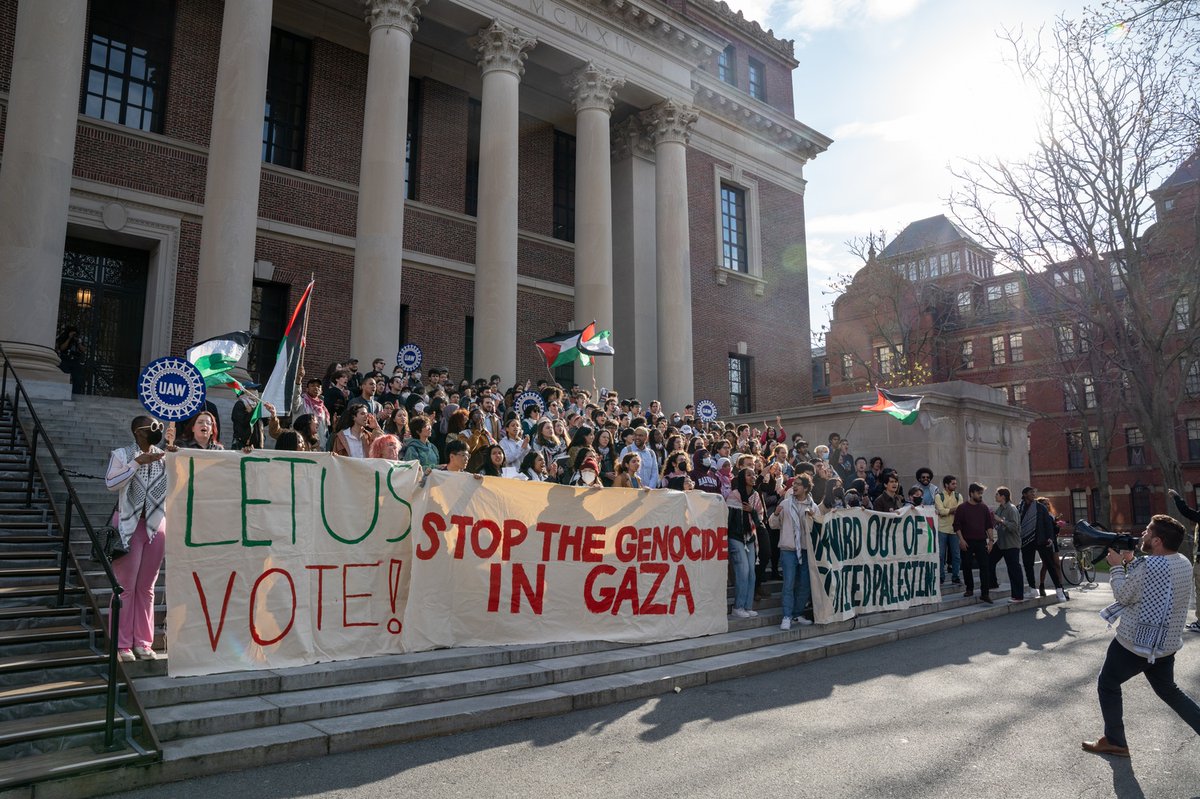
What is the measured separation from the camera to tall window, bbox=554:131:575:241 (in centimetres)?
2666

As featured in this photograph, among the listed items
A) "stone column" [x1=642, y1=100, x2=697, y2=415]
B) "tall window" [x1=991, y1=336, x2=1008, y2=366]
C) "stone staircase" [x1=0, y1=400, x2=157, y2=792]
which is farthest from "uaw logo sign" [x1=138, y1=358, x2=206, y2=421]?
"tall window" [x1=991, y1=336, x2=1008, y2=366]

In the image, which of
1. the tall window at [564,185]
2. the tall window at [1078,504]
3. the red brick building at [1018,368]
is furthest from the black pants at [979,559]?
the tall window at [1078,504]

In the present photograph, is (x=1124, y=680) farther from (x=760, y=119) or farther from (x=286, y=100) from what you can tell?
(x=760, y=119)

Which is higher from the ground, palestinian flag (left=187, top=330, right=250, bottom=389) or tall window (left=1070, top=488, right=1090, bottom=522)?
palestinian flag (left=187, top=330, right=250, bottom=389)

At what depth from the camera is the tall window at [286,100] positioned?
20.7 m

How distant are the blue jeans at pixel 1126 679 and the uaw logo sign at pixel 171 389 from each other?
779 centimetres

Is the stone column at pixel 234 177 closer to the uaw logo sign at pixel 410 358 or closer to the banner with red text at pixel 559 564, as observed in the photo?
the uaw logo sign at pixel 410 358

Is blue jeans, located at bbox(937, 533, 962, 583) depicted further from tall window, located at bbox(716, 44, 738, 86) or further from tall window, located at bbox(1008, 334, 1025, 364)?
tall window, located at bbox(1008, 334, 1025, 364)

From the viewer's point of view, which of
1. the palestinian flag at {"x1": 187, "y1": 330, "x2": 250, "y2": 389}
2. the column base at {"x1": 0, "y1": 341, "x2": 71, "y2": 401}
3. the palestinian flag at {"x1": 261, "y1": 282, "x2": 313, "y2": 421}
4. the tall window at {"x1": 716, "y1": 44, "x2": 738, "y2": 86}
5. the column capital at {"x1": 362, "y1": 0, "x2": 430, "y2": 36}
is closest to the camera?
the palestinian flag at {"x1": 261, "y1": 282, "x2": 313, "y2": 421}

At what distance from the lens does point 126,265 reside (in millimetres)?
18281

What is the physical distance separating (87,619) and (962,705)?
25.2 feet

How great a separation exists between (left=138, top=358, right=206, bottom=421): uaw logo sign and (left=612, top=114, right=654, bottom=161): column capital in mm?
21407

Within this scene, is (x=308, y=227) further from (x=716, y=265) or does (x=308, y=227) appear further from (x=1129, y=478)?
(x=1129, y=478)

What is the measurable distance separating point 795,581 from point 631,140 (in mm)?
19141
